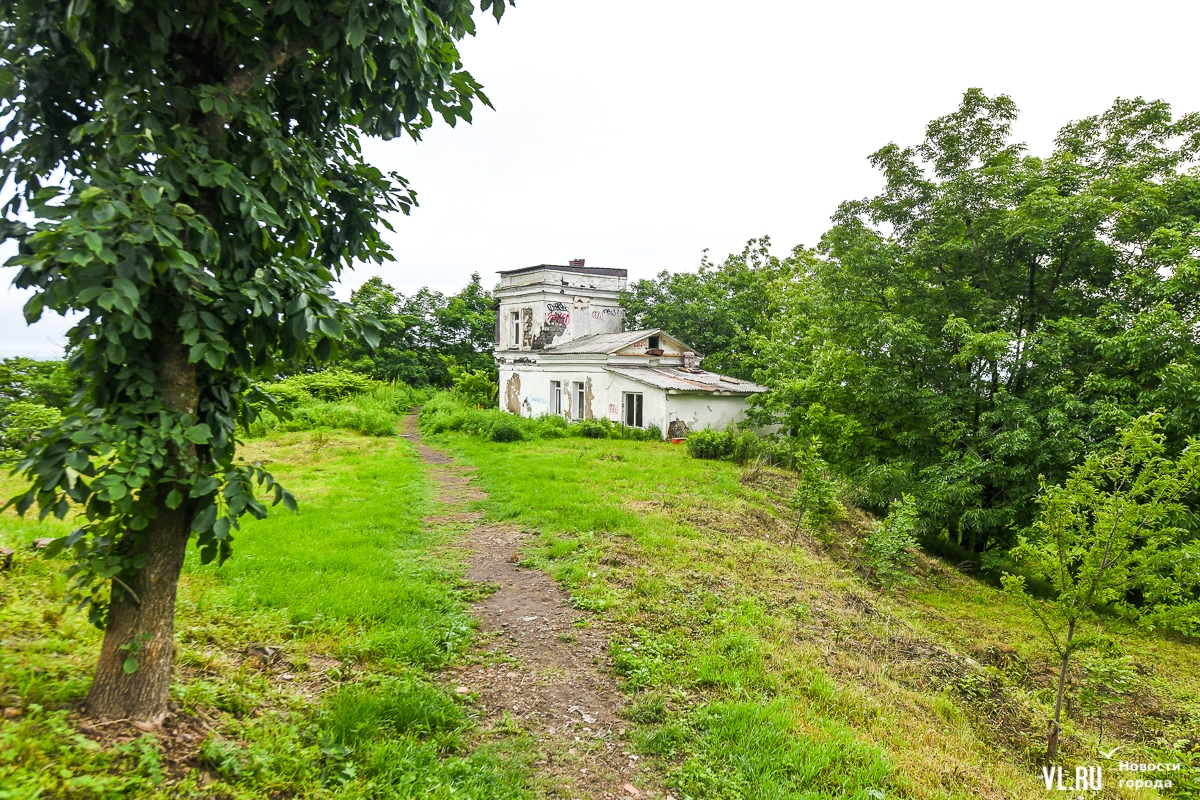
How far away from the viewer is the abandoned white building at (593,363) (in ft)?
68.7

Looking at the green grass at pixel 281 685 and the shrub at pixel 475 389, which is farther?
the shrub at pixel 475 389

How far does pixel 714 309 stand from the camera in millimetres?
27859

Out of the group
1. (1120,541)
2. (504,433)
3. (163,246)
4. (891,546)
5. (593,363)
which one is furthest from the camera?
(593,363)

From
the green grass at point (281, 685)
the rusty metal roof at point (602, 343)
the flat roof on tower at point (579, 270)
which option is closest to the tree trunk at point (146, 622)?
the green grass at point (281, 685)

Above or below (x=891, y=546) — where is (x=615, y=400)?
above

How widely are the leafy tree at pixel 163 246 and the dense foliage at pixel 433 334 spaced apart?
3076 cm

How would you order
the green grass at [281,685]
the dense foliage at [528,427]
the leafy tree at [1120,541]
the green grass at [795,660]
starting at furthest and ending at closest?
the dense foliage at [528,427] < the leafy tree at [1120,541] < the green grass at [795,660] < the green grass at [281,685]

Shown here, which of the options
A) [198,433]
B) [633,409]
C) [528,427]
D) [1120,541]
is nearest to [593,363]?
[633,409]

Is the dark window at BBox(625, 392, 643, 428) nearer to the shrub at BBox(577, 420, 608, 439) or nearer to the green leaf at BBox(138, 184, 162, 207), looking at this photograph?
the shrub at BBox(577, 420, 608, 439)

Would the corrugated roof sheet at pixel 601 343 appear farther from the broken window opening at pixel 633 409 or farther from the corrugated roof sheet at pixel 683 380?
the broken window opening at pixel 633 409

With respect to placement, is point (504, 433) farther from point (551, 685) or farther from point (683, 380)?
point (551, 685)

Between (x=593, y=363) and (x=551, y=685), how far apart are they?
1905 cm

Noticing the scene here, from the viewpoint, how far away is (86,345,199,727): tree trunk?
2803mm

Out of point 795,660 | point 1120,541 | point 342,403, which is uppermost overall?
point 342,403
